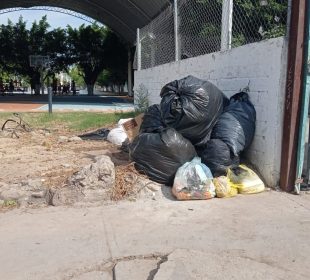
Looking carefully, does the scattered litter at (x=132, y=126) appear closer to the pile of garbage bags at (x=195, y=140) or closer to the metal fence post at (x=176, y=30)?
the metal fence post at (x=176, y=30)

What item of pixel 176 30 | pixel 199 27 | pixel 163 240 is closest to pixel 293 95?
pixel 163 240

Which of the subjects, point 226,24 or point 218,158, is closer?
point 218,158

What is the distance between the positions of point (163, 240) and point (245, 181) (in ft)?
5.55

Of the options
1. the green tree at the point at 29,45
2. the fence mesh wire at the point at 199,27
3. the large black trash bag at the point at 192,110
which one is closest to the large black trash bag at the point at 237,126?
the large black trash bag at the point at 192,110

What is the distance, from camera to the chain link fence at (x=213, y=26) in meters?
5.80

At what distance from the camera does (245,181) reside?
5254 millimetres

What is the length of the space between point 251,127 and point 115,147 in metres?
2.98

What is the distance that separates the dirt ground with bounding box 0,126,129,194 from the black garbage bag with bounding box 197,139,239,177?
1260 mm

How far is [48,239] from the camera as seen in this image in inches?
156

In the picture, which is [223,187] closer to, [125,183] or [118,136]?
[125,183]

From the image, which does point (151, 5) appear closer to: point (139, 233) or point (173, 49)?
point (173, 49)

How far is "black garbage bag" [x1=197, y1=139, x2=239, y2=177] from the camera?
5.30 metres

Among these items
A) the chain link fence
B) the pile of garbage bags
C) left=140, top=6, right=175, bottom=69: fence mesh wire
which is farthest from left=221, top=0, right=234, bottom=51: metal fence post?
left=140, top=6, right=175, bottom=69: fence mesh wire

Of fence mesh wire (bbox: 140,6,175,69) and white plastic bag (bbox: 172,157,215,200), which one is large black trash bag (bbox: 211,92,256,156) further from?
fence mesh wire (bbox: 140,6,175,69)
